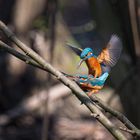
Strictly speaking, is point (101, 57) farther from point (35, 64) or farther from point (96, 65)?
point (35, 64)

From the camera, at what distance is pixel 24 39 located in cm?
584

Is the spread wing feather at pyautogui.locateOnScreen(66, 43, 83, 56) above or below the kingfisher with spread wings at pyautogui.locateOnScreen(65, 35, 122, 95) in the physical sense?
above

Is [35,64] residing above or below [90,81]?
above

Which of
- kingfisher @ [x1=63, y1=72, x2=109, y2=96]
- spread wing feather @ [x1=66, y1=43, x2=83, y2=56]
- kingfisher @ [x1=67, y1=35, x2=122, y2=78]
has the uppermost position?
spread wing feather @ [x1=66, y1=43, x2=83, y2=56]

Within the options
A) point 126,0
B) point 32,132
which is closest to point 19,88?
point 32,132

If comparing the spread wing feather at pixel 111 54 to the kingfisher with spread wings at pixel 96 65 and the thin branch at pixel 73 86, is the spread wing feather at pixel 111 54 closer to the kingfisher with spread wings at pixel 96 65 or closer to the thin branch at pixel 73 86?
the kingfisher with spread wings at pixel 96 65

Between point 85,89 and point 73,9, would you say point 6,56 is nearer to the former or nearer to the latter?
point 85,89

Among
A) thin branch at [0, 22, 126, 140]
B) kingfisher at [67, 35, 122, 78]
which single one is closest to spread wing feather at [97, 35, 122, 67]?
kingfisher at [67, 35, 122, 78]

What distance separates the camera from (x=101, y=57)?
1.49m

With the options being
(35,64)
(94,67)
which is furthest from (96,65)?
(35,64)

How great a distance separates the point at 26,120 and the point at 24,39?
880mm

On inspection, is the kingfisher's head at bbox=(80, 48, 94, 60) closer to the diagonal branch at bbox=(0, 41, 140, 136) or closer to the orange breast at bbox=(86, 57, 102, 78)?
the orange breast at bbox=(86, 57, 102, 78)

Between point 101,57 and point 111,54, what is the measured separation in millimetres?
30

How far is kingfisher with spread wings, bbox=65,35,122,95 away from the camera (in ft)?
4.66
